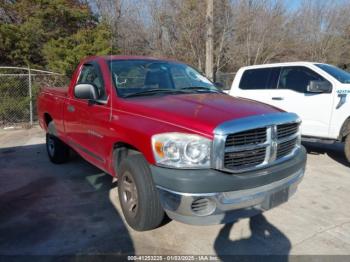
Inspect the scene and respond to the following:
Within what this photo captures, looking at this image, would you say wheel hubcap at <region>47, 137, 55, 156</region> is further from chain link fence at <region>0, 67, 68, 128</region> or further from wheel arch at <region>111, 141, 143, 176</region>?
chain link fence at <region>0, 67, 68, 128</region>

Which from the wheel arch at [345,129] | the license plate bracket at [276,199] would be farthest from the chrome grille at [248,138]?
the wheel arch at [345,129]

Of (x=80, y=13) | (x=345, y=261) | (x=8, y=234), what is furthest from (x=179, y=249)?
(x=80, y=13)

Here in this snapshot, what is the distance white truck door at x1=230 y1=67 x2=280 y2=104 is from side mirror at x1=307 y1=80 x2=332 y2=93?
1.01 m

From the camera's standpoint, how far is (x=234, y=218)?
311 cm

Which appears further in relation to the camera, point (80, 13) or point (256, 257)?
point (80, 13)

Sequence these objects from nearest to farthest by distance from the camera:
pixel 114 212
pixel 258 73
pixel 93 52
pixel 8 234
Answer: pixel 8 234 < pixel 114 212 < pixel 258 73 < pixel 93 52

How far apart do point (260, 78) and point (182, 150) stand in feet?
16.7

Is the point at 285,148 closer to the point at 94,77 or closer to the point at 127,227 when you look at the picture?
the point at 127,227

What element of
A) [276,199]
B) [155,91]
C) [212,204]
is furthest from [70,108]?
[276,199]

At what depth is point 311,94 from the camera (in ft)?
21.7

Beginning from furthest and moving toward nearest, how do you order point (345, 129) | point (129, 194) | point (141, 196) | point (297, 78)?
point (297, 78) → point (345, 129) → point (129, 194) → point (141, 196)

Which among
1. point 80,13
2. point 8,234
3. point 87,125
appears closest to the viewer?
point 8,234

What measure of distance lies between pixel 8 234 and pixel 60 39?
14.9m

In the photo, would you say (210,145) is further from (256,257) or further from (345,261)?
(345,261)
